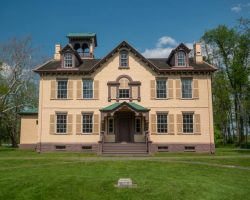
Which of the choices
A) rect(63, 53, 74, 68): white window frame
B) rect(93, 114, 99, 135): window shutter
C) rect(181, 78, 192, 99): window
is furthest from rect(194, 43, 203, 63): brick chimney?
rect(63, 53, 74, 68): white window frame

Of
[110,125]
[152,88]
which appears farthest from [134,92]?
[110,125]

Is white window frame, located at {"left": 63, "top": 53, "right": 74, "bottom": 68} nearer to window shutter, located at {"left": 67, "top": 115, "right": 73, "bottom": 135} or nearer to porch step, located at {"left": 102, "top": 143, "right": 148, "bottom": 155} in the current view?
window shutter, located at {"left": 67, "top": 115, "right": 73, "bottom": 135}

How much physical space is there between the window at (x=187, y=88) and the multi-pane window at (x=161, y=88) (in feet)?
5.99

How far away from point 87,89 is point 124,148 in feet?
23.2

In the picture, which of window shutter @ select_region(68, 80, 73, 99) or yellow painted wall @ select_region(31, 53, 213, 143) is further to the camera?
window shutter @ select_region(68, 80, 73, 99)

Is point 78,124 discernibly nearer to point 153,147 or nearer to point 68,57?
point 68,57

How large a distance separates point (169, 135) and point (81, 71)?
10.7 meters

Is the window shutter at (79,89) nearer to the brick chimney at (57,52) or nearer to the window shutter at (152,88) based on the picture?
the brick chimney at (57,52)

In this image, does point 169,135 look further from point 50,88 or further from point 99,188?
point 99,188

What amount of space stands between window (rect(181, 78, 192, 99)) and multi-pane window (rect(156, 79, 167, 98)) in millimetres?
1827

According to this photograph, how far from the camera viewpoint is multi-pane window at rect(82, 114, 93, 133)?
91.5 feet

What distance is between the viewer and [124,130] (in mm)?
27984

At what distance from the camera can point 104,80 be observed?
92.9 feet

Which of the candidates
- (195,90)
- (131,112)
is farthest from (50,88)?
(195,90)
